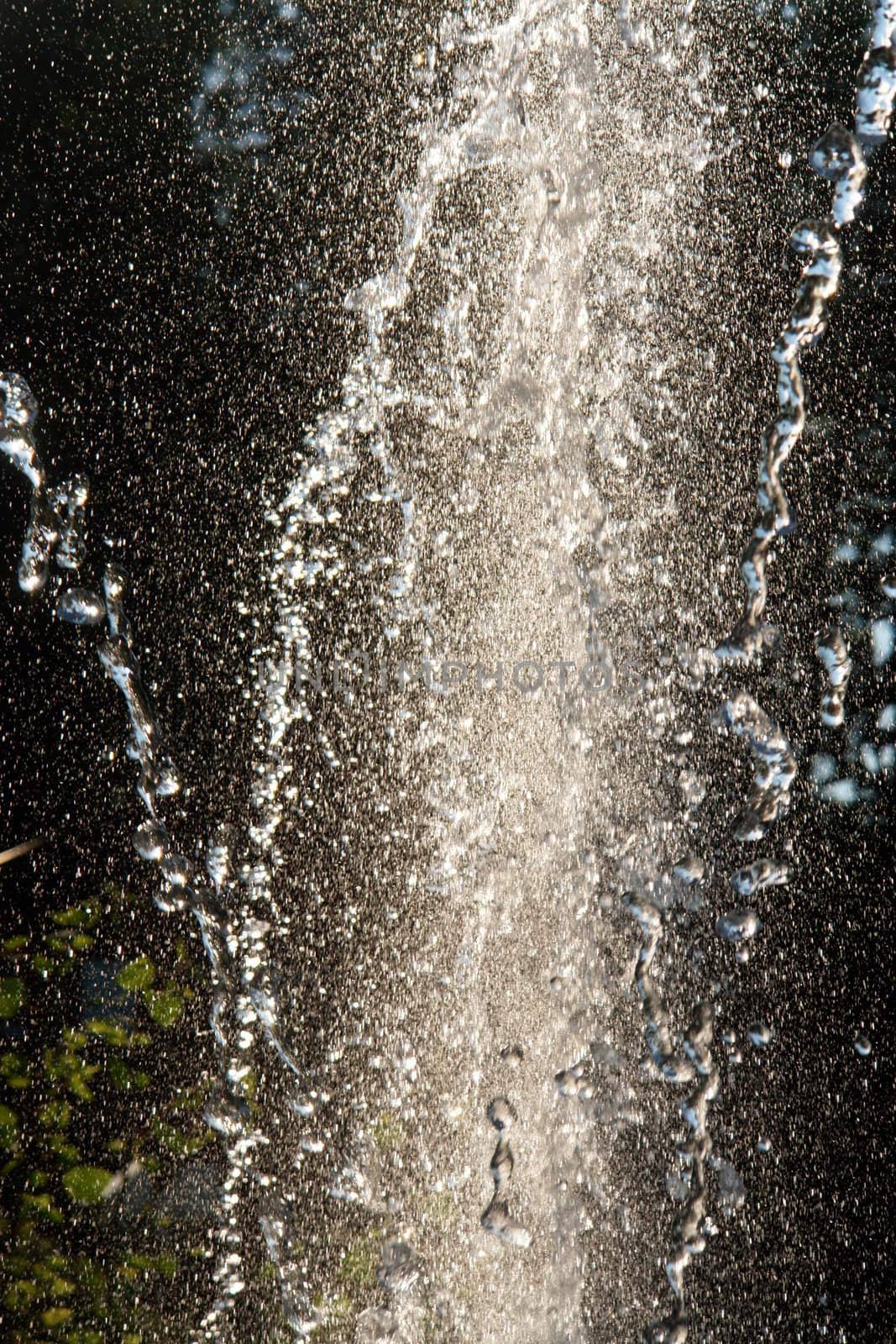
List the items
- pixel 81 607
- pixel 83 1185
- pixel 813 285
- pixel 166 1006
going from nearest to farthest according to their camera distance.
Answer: pixel 813 285
pixel 83 1185
pixel 166 1006
pixel 81 607

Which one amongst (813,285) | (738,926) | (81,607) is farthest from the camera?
(738,926)

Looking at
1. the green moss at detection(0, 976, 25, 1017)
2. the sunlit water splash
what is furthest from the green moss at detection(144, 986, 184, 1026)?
the green moss at detection(0, 976, 25, 1017)

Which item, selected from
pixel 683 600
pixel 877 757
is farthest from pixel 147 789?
pixel 877 757

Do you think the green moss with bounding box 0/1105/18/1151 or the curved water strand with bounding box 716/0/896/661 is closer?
the curved water strand with bounding box 716/0/896/661

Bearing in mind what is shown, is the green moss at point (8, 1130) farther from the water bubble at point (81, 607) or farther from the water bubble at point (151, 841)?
the water bubble at point (81, 607)

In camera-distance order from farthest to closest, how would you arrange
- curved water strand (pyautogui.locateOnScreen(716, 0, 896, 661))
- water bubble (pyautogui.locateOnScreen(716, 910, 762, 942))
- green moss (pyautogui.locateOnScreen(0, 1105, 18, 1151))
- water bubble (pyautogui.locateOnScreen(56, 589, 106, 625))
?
1. water bubble (pyautogui.locateOnScreen(716, 910, 762, 942))
2. water bubble (pyautogui.locateOnScreen(56, 589, 106, 625))
3. green moss (pyautogui.locateOnScreen(0, 1105, 18, 1151))
4. curved water strand (pyautogui.locateOnScreen(716, 0, 896, 661))

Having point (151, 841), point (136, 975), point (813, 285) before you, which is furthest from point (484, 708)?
point (813, 285)

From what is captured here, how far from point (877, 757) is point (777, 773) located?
56cm

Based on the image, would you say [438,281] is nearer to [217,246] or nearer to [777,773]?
[217,246]

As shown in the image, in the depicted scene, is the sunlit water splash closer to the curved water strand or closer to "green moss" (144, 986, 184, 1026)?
the curved water strand

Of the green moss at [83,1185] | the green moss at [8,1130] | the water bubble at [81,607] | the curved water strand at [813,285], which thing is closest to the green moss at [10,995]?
the green moss at [8,1130]

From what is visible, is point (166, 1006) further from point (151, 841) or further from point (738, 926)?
point (738, 926)

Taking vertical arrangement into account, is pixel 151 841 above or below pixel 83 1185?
above

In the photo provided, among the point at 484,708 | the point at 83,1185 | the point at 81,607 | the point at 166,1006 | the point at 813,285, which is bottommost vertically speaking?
the point at 83,1185
